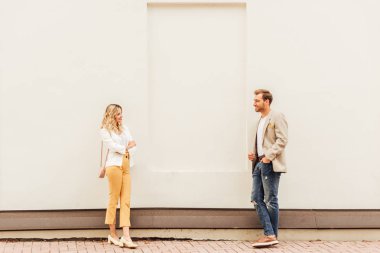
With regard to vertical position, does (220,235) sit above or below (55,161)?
below

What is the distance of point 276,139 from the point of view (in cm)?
852

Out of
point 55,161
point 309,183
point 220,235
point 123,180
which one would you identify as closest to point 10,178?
point 55,161

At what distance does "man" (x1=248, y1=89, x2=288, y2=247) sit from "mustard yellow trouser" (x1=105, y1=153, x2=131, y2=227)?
160 cm

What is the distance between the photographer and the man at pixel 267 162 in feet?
27.7

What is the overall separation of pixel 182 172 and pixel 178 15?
2.15 metres

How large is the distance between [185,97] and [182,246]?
2.03m

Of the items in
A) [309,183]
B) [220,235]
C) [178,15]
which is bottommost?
[220,235]

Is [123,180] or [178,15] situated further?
[178,15]

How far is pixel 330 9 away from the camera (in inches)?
358

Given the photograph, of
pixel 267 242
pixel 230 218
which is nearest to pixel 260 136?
pixel 230 218

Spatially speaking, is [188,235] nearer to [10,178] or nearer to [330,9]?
[10,178]

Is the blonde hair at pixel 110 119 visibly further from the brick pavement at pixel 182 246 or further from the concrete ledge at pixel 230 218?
the brick pavement at pixel 182 246

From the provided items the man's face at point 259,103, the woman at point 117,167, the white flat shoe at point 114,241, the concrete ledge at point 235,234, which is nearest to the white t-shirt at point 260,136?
the man's face at point 259,103

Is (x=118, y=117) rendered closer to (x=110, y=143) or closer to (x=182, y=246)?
(x=110, y=143)
